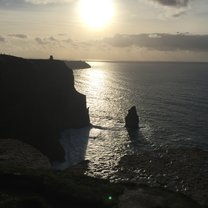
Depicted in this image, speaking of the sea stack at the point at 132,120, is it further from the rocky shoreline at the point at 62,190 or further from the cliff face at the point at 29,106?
the rocky shoreline at the point at 62,190

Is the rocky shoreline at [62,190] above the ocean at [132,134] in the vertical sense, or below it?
above

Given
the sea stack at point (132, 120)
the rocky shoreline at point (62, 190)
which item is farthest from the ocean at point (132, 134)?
the rocky shoreline at point (62, 190)

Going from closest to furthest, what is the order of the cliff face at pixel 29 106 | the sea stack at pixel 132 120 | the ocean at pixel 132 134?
the cliff face at pixel 29 106
the ocean at pixel 132 134
the sea stack at pixel 132 120

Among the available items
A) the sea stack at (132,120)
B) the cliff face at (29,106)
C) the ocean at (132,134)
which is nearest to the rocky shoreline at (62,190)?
the ocean at (132,134)

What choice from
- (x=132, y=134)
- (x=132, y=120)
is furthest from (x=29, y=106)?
(x=132, y=120)

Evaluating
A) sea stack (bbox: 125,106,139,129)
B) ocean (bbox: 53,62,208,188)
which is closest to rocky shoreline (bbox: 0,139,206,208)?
ocean (bbox: 53,62,208,188)

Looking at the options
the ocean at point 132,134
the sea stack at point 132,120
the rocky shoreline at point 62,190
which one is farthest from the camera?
the sea stack at point 132,120

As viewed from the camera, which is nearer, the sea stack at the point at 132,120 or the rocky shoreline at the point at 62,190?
the rocky shoreline at the point at 62,190

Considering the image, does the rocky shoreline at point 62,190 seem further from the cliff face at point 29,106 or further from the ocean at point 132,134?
the cliff face at point 29,106

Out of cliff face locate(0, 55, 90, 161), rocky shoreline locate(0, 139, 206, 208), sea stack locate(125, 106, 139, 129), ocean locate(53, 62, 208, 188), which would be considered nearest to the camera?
rocky shoreline locate(0, 139, 206, 208)

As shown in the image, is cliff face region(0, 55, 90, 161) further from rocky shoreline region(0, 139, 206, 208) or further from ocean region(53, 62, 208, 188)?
rocky shoreline region(0, 139, 206, 208)

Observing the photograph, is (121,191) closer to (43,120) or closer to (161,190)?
(161,190)

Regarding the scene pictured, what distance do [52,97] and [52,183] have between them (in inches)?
2207

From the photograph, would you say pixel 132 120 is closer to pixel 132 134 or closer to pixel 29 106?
pixel 132 134
